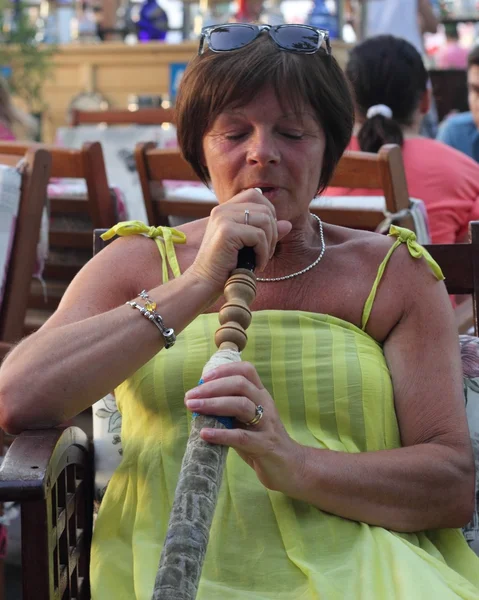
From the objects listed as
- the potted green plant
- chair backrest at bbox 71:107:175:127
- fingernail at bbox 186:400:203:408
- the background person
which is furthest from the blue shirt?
the potted green plant

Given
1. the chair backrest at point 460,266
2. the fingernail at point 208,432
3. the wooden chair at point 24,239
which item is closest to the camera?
the fingernail at point 208,432

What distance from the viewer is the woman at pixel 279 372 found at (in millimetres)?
1592

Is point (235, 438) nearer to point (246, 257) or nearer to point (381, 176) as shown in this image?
point (246, 257)

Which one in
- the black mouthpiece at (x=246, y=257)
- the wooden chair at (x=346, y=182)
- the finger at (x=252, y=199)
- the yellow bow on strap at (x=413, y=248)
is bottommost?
the wooden chair at (x=346, y=182)

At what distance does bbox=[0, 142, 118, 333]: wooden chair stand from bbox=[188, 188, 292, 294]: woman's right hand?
Answer: 5.38 ft

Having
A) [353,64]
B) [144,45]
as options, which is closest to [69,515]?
[353,64]

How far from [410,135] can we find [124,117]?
112 inches

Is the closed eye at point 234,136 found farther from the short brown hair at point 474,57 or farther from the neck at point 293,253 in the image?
the short brown hair at point 474,57

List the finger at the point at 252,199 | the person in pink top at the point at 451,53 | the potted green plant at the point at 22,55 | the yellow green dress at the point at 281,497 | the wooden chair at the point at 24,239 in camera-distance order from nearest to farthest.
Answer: the yellow green dress at the point at 281,497, the finger at the point at 252,199, the wooden chair at the point at 24,239, the person in pink top at the point at 451,53, the potted green plant at the point at 22,55

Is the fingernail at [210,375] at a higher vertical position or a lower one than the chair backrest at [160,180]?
higher

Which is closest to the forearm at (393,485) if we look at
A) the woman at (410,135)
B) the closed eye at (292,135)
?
the closed eye at (292,135)

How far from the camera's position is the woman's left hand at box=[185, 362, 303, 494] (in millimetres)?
1371

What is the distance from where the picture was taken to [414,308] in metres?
1.86

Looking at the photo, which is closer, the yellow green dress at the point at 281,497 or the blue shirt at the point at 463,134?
the yellow green dress at the point at 281,497
